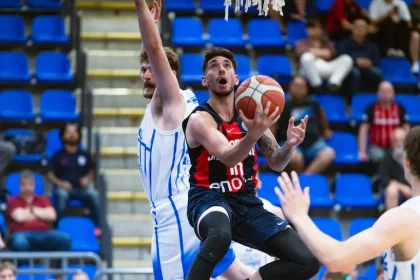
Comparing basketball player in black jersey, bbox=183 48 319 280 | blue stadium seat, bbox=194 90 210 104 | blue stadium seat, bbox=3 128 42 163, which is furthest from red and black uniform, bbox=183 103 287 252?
A: blue stadium seat, bbox=3 128 42 163

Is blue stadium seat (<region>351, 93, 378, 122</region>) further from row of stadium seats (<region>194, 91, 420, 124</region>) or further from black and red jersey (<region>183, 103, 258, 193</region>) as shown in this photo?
black and red jersey (<region>183, 103, 258, 193</region>)

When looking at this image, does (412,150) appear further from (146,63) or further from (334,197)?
(334,197)

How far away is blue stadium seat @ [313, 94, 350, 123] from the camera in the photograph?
44.2 feet

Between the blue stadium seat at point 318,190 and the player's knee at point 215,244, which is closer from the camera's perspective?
the player's knee at point 215,244

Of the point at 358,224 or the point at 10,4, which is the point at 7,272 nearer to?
the point at 358,224

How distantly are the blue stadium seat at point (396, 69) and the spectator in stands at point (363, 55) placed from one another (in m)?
0.37

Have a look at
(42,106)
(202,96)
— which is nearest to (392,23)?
(202,96)

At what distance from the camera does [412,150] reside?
14.5 ft

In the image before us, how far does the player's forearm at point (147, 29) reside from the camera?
5914mm

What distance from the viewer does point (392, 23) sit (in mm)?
14656

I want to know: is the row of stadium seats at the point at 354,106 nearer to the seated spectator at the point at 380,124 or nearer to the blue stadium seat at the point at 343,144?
the blue stadium seat at the point at 343,144

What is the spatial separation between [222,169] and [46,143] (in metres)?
7.23

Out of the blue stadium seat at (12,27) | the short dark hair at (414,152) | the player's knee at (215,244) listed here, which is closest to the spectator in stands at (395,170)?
the blue stadium seat at (12,27)

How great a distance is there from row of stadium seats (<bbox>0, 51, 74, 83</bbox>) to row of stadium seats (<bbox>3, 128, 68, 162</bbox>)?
0.97 m
